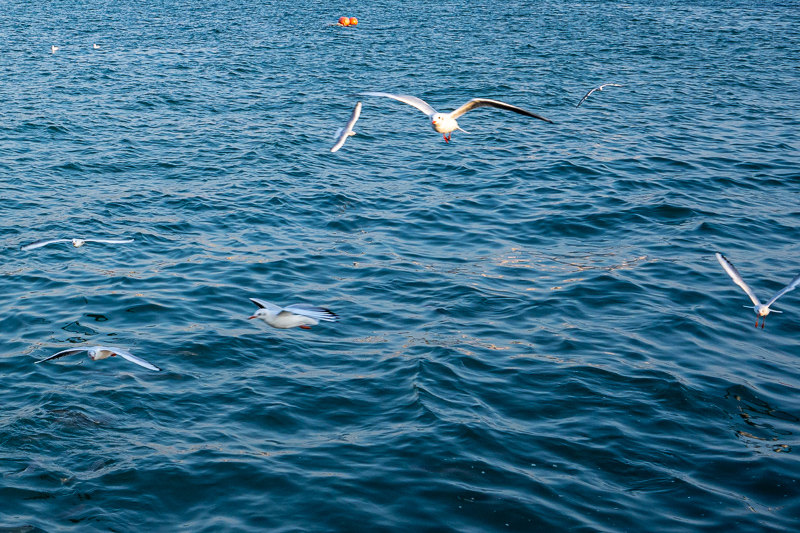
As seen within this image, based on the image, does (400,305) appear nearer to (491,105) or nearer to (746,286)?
(491,105)

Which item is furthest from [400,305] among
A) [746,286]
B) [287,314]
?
[746,286]

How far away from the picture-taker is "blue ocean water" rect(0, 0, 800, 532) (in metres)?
9.25

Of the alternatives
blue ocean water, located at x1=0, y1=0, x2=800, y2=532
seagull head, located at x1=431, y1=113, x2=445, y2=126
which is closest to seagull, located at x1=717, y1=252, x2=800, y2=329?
blue ocean water, located at x1=0, y1=0, x2=800, y2=532

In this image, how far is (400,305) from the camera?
1393cm

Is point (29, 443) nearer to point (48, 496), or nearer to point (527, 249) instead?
point (48, 496)

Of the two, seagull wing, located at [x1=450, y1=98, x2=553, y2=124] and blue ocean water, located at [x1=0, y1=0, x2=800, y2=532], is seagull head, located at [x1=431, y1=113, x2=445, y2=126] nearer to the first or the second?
seagull wing, located at [x1=450, y1=98, x2=553, y2=124]

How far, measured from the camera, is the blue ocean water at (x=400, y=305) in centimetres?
925

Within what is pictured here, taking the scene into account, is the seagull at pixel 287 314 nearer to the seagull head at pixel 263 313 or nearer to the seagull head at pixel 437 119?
the seagull head at pixel 263 313

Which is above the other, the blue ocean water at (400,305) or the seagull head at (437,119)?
the seagull head at (437,119)

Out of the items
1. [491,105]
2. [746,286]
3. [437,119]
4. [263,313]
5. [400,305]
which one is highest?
[491,105]

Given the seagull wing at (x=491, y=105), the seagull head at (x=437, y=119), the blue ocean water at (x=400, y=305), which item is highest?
the seagull wing at (x=491, y=105)

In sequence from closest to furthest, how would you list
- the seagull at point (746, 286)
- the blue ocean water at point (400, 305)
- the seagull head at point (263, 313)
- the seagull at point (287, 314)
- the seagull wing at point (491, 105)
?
1. the blue ocean water at point (400, 305)
2. the seagull wing at point (491, 105)
3. the seagull at point (287, 314)
4. the seagull head at point (263, 313)
5. the seagull at point (746, 286)

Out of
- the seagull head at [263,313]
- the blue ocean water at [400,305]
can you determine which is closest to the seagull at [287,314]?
the seagull head at [263,313]

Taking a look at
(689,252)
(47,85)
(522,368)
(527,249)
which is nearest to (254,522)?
(522,368)
